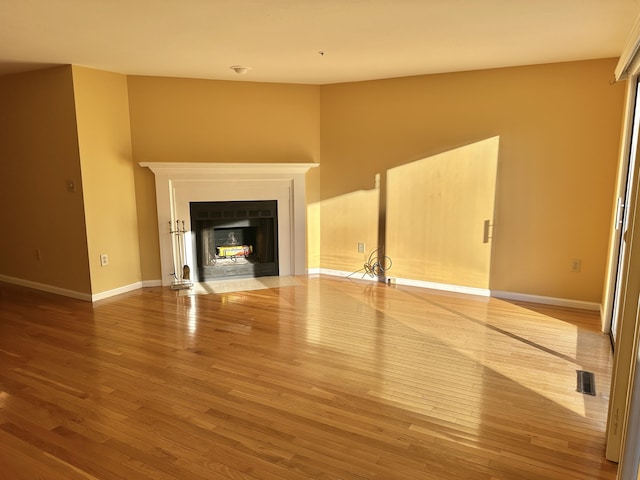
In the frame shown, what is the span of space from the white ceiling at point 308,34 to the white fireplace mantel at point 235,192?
1066 mm

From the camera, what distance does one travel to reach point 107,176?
14.7 feet

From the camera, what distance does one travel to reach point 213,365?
9.73 ft

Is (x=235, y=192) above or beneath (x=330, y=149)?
beneath

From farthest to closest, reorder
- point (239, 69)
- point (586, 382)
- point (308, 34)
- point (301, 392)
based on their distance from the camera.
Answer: point (239, 69)
point (308, 34)
point (586, 382)
point (301, 392)

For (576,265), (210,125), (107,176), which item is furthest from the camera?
(210,125)

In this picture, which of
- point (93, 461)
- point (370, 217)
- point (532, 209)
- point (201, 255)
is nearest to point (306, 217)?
point (370, 217)

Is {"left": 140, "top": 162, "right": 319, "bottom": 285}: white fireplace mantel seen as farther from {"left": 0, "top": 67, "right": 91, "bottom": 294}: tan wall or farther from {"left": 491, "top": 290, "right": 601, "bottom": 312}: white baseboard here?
{"left": 491, "top": 290, "right": 601, "bottom": 312}: white baseboard

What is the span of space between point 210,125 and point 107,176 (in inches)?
47.8

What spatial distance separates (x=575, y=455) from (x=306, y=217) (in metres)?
3.81

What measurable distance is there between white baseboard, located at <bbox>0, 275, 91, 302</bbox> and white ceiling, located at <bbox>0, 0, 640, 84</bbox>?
222cm

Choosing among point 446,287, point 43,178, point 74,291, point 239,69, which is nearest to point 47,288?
point 74,291

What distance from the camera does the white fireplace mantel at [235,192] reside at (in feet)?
15.7

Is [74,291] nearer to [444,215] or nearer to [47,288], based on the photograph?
[47,288]

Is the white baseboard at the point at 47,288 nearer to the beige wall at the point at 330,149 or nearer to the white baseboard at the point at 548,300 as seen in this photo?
the beige wall at the point at 330,149
